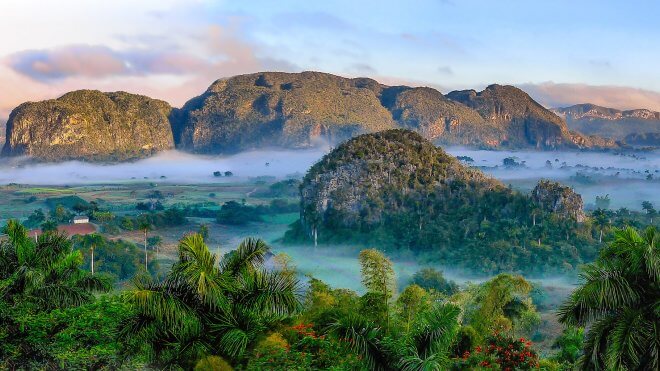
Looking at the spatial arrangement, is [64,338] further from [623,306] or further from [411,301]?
[411,301]

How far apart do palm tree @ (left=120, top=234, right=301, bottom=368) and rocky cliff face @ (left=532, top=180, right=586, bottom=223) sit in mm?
63762

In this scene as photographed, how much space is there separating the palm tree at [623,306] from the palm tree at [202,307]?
570 cm

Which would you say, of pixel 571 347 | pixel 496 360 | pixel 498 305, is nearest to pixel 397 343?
pixel 496 360

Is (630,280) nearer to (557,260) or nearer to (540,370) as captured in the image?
(540,370)

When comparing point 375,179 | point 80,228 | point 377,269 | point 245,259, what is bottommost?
point 80,228

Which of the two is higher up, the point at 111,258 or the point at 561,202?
the point at 561,202

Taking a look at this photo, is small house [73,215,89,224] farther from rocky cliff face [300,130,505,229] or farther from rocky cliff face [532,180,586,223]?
rocky cliff face [532,180,586,223]

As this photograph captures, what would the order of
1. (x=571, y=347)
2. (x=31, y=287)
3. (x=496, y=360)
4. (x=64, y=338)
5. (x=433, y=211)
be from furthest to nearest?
(x=433, y=211)
(x=571, y=347)
(x=31, y=287)
(x=496, y=360)
(x=64, y=338)

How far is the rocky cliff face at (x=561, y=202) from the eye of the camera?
69562mm

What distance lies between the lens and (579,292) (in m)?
11.1

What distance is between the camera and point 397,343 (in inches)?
423

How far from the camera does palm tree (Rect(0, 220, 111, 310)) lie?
14.7 m

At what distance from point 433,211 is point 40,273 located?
63251 millimetres

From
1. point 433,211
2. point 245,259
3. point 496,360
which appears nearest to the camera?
point 245,259
